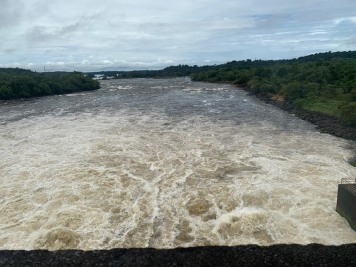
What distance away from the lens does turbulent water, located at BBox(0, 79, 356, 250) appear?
36.6 feet

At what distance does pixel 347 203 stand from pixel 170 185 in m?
7.18

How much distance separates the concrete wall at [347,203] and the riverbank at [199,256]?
60.2 inches

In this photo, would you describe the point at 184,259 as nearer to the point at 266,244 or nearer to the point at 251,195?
the point at 266,244

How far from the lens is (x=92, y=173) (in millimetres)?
16797

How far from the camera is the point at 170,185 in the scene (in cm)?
1524

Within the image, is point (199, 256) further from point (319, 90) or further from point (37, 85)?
point (37, 85)

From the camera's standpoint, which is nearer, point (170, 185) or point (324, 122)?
point (170, 185)

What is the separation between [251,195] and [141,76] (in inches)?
4590

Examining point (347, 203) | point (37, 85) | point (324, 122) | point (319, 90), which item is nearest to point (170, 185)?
point (347, 203)

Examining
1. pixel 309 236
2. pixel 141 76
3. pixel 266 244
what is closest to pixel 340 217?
pixel 309 236

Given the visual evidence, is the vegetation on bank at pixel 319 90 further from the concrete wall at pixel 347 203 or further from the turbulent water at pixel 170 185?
the concrete wall at pixel 347 203

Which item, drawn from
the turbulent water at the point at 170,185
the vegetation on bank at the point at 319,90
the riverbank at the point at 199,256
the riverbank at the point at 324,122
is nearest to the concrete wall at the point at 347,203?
the turbulent water at the point at 170,185

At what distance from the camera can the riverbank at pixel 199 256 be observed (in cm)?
934

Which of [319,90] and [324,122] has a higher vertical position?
[319,90]
